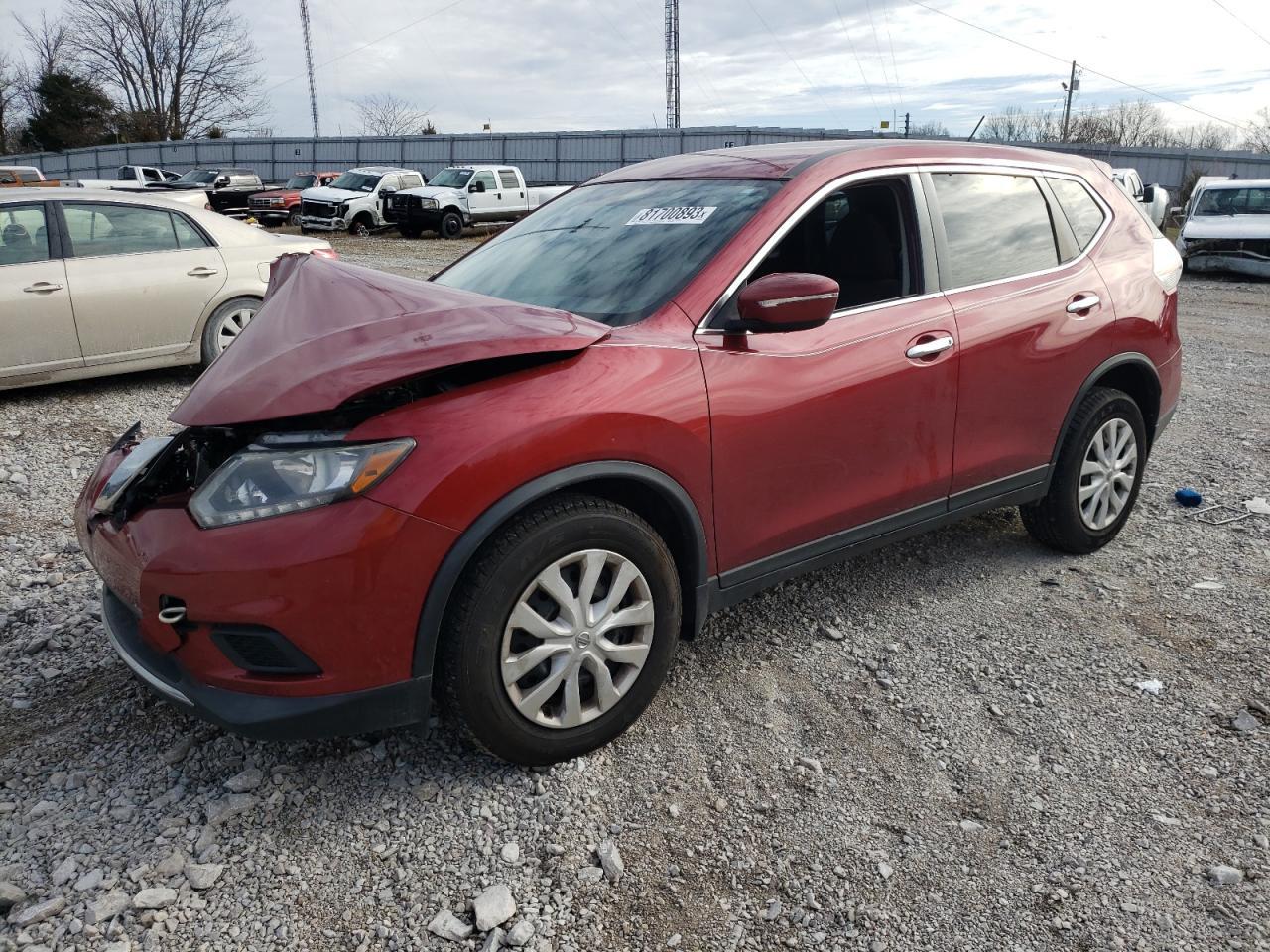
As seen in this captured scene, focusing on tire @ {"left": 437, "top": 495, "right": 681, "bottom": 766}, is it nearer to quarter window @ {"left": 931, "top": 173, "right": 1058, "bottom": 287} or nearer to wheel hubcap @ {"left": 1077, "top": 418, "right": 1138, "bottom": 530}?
quarter window @ {"left": 931, "top": 173, "right": 1058, "bottom": 287}

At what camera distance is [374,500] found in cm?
226

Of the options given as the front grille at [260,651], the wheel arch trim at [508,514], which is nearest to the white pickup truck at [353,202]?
the wheel arch trim at [508,514]

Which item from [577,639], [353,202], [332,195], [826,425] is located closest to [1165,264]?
[826,425]

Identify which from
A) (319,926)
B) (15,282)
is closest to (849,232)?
(319,926)

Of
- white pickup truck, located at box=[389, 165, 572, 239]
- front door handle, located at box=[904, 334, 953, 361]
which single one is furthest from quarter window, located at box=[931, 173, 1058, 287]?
white pickup truck, located at box=[389, 165, 572, 239]

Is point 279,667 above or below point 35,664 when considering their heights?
above

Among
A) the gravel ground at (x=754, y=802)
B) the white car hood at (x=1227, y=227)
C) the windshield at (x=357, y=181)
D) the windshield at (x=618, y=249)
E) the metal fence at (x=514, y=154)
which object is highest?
the metal fence at (x=514, y=154)

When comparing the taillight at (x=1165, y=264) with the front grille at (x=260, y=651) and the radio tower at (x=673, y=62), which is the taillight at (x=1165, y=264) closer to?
the front grille at (x=260, y=651)

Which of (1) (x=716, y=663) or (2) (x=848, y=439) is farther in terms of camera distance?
(1) (x=716, y=663)

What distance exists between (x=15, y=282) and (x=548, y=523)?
5724 mm

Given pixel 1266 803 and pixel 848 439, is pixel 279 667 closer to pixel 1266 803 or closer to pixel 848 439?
pixel 848 439

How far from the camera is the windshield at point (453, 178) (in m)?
24.9

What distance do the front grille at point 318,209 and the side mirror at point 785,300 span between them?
78.1ft

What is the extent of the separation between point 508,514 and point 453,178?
80.1ft
